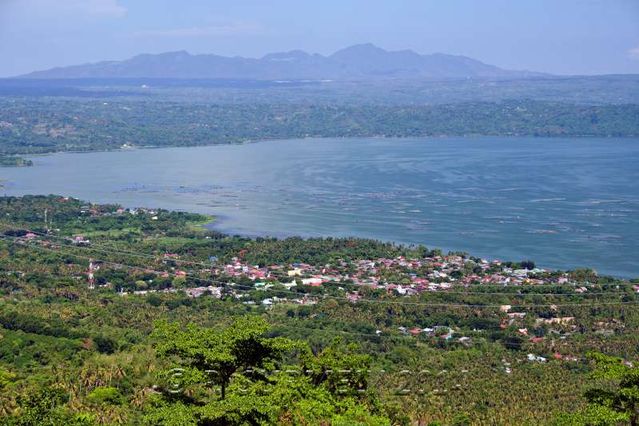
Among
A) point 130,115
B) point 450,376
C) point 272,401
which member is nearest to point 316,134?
point 130,115

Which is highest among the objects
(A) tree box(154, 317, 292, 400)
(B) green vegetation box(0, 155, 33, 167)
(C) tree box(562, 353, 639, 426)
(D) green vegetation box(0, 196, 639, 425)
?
(A) tree box(154, 317, 292, 400)

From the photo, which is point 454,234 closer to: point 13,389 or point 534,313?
point 534,313

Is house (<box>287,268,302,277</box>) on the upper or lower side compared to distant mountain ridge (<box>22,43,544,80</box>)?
lower

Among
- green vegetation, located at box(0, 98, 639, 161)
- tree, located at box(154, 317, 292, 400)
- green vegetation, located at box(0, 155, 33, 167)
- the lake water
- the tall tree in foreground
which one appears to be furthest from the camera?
green vegetation, located at box(0, 98, 639, 161)

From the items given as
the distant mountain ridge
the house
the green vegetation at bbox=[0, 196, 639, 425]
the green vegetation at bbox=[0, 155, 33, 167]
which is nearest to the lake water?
the green vegetation at bbox=[0, 155, 33, 167]

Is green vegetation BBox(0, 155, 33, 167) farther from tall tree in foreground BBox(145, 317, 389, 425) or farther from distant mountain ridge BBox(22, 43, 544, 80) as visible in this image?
distant mountain ridge BBox(22, 43, 544, 80)
